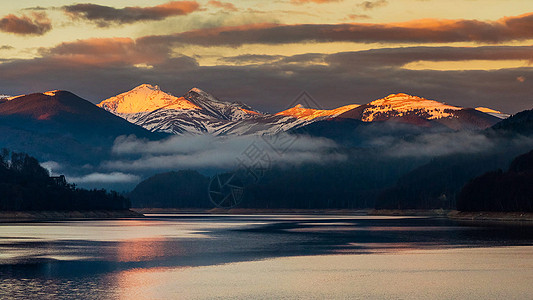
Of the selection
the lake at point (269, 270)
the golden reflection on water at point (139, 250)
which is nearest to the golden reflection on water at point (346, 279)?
the lake at point (269, 270)

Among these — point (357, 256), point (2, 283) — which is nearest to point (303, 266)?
point (357, 256)

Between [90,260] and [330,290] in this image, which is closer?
[330,290]

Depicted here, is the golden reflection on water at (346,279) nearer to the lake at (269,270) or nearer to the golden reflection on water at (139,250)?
the lake at (269,270)

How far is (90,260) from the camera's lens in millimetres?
108125

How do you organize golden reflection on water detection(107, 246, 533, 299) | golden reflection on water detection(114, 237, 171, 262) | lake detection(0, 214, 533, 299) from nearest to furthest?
1. golden reflection on water detection(107, 246, 533, 299)
2. lake detection(0, 214, 533, 299)
3. golden reflection on water detection(114, 237, 171, 262)

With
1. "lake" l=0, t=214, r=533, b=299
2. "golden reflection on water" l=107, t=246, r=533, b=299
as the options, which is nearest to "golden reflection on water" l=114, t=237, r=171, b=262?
"lake" l=0, t=214, r=533, b=299

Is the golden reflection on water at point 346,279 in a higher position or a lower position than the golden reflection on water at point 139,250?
higher

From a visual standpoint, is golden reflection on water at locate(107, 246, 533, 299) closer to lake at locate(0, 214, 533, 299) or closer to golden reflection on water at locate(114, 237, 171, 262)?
lake at locate(0, 214, 533, 299)

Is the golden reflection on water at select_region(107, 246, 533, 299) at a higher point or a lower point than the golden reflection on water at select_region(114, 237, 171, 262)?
higher

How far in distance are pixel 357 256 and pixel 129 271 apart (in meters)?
36.2

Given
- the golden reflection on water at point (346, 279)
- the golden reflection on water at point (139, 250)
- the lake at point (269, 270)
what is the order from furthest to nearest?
the golden reflection on water at point (139, 250)
the lake at point (269, 270)
the golden reflection on water at point (346, 279)

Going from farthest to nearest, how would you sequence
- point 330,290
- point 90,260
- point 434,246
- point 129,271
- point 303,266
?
1. point 434,246
2. point 90,260
3. point 303,266
4. point 129,271
5. point 330,290

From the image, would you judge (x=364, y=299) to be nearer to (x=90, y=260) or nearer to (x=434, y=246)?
(x=90, y=260)

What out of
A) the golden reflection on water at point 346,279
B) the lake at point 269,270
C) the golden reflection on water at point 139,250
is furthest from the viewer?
the golden reflection on water at point 139,250
